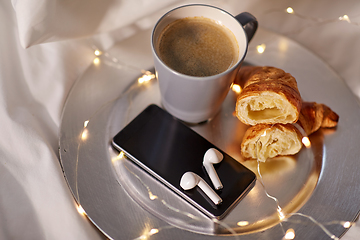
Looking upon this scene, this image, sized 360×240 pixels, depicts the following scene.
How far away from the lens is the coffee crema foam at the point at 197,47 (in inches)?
38.1

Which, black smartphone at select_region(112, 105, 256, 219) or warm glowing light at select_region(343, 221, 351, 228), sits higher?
black smartphone at select_region(112, 105, 256, 219)

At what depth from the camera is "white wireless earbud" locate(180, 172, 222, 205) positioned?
88 cm

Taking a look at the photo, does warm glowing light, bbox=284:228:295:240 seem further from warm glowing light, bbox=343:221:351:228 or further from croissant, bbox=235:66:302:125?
croissant, bbox=235:66:302:125

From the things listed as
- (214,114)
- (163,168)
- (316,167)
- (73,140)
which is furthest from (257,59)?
(73,140)

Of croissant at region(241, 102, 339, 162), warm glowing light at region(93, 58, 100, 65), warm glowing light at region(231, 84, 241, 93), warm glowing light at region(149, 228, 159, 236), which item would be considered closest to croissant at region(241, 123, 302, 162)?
croissant at region(241, 102, 339, 162)

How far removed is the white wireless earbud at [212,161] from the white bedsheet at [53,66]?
36cm

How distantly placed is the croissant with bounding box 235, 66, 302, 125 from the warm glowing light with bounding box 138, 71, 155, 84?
0.36m

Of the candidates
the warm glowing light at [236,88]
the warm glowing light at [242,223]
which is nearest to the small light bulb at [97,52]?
the warm glowing light at [236,88]

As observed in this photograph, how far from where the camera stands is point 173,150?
97cm

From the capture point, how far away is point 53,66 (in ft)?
3.76

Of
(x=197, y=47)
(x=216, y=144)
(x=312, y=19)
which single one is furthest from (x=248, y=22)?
(x=312, y=19)

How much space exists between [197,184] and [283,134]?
0.28 metres

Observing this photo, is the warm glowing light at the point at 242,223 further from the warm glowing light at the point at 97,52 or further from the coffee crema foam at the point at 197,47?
the warm glowing light at the point at 97,52

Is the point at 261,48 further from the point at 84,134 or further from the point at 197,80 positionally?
the point at 84,134
